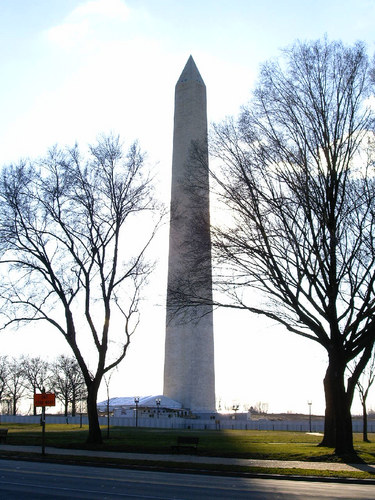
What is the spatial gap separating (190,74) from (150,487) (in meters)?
57.7

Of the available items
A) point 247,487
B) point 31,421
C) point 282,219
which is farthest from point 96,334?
point 31,421

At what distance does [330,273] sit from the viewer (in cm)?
2283

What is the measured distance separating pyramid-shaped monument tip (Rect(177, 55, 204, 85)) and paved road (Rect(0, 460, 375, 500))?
53583mm

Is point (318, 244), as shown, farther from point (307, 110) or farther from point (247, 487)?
point (247, 487)

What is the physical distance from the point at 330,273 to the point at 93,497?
13202 millimetres

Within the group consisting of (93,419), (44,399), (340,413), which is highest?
(44,399)

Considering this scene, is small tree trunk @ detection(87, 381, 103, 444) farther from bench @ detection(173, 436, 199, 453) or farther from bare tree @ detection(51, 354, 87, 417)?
bare tree @ detection(51, 354, 87, 417)

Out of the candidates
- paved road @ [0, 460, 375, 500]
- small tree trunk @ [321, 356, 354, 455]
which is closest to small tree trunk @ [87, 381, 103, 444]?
paved road @ [0, 460, 375, 500]

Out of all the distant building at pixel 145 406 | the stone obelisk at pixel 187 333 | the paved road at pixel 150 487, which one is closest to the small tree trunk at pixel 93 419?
the paved road at pixel 150 487

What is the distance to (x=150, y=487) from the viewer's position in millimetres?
14242

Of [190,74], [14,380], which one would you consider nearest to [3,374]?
[14,380]

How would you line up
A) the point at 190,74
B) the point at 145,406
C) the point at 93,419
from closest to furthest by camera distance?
the point at 93,419, the point at 145,406, the point at 190,74

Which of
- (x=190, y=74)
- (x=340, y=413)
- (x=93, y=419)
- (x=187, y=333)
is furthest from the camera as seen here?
(x=190, y=74)

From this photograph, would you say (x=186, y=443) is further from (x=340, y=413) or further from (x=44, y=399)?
(x=340, y=413)
